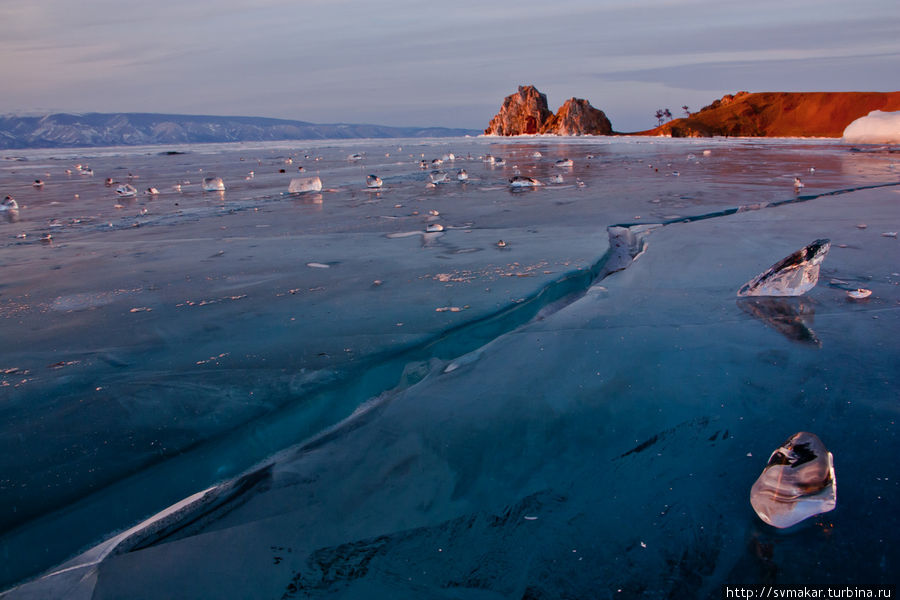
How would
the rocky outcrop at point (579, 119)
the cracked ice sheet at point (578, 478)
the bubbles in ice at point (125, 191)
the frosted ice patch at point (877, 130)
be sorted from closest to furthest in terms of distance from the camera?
the cracked ice sheet at point (578, 478)
the bubbles in ice at point (125, 191)
the frosted ice patch at point (877, 130)
the rocky outcrop at point (579, 119)

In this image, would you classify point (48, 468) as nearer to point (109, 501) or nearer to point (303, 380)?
point (109, 501)

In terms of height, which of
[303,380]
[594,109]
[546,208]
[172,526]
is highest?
[594,109]

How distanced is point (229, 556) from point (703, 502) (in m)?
1.27

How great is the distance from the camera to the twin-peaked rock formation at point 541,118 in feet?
222

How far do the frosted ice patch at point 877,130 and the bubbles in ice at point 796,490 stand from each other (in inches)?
1254

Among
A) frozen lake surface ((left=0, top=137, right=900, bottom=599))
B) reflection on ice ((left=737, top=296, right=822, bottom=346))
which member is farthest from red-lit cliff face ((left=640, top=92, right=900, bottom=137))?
frozen lake surface ((left=0, top=137, right=900, bottom=599))

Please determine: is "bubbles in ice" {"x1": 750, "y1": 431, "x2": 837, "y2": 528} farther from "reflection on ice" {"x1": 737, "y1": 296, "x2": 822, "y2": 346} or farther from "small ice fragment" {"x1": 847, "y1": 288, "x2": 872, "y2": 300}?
Result: "small ice fragment" {"x1": 847, "y1": 288, "x2": 872, "y2": 300}

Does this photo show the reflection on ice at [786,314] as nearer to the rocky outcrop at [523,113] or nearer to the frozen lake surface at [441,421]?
the frozen lake surface at [441,421]

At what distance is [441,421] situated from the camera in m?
1.85

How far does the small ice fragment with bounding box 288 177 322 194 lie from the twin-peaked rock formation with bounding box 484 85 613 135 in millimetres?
63288

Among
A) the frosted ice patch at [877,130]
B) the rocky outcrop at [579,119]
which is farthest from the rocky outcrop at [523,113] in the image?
the frosted ice patch at [877,130]

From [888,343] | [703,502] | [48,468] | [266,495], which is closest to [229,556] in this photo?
[266,495]

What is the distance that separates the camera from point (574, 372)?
2.16 m

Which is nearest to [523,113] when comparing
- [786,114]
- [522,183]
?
[786,114]
